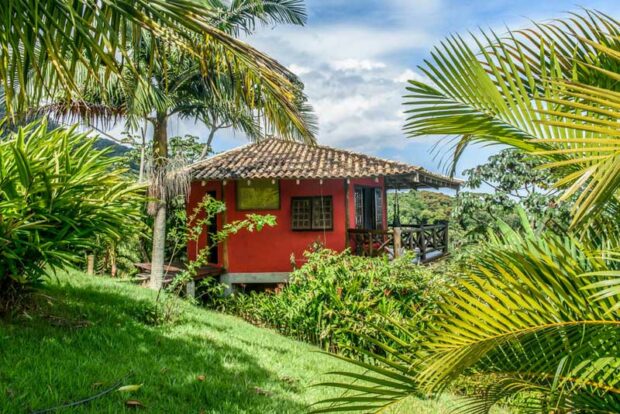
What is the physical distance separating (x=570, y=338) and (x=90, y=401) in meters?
3.38

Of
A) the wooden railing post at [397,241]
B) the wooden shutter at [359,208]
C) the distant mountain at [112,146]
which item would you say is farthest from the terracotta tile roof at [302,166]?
the distant mountain at [112,146]

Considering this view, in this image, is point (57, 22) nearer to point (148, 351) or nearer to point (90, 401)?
point (90, 401)

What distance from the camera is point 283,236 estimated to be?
15.3 metres

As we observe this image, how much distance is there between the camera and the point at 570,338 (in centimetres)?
236

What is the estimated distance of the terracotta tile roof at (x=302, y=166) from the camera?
14.1m

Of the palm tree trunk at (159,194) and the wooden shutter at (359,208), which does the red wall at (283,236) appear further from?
the palm tree trunk at (159,194)

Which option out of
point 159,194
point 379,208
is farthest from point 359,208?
point 159,194

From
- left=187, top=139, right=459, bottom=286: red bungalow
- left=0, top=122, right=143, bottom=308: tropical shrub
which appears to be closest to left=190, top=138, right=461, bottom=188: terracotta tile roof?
left=187, top=139, right=459, bottom=286: red bungalow

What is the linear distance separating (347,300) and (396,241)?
4091mm

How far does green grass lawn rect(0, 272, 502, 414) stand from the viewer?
13.2 ft

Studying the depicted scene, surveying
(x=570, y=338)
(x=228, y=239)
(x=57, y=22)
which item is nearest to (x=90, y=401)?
(x=57, y=22)

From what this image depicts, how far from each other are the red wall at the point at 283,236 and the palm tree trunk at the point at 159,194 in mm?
2084

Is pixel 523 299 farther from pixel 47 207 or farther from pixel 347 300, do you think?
pixel 347 300

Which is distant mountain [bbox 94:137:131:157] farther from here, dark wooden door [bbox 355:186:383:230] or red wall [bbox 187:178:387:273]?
dark wooden door [bbox 355:186:383:230]
